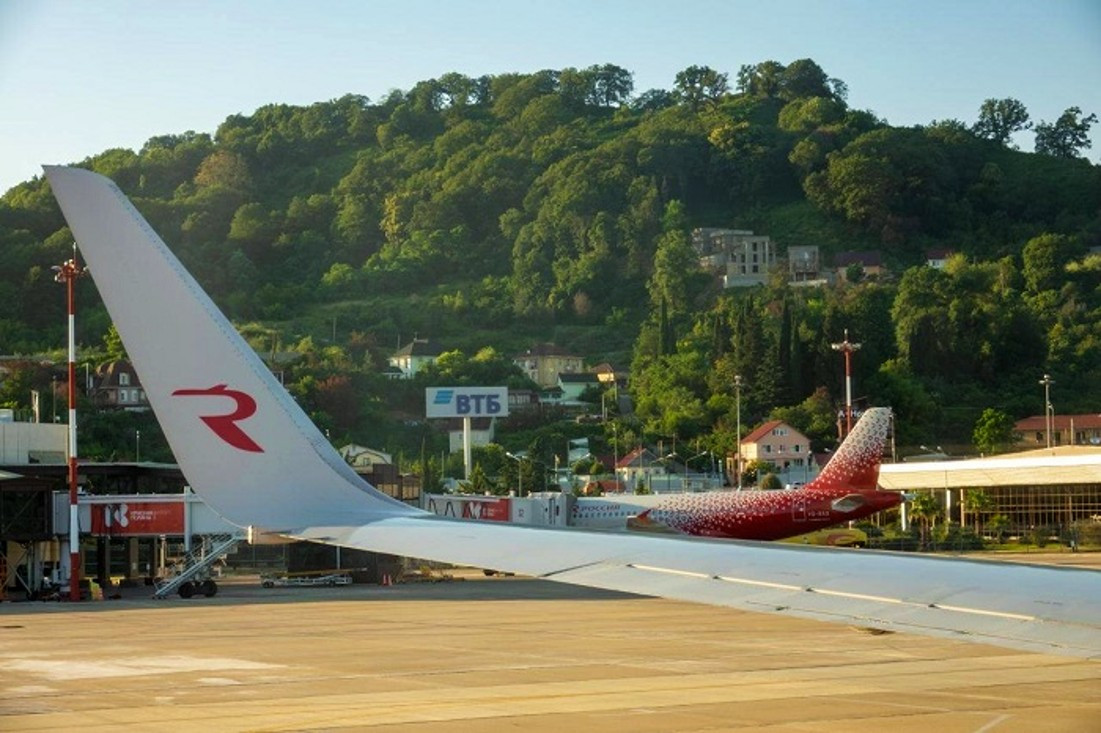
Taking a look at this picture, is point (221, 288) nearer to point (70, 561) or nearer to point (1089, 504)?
point (1089, 504)

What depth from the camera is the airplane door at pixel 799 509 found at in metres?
52.0

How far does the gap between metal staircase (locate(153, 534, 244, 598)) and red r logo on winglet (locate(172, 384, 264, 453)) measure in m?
31.2

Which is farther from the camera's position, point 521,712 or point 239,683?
point 239,683

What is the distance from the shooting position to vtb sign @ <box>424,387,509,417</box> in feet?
265

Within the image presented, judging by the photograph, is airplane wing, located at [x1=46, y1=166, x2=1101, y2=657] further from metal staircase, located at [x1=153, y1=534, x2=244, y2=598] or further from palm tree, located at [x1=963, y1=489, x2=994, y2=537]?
palm tree, located at [x1=963, y1=489, x2=994, y2=537]

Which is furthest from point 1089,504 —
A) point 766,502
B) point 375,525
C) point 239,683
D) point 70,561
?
point 375,525

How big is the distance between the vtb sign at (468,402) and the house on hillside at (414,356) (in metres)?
60.8

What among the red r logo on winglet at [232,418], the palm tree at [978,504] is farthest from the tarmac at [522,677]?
the palm tree at [978,504]

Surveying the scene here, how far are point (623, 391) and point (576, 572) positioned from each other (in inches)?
5647

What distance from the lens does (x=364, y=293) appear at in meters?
187

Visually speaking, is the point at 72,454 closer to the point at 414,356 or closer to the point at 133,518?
the point at 133,518

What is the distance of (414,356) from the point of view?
507 feet

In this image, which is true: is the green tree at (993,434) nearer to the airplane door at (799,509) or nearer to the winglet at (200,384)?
the airplane door at (799,509)

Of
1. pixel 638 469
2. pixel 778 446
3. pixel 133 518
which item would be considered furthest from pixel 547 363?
pixel 133 518
